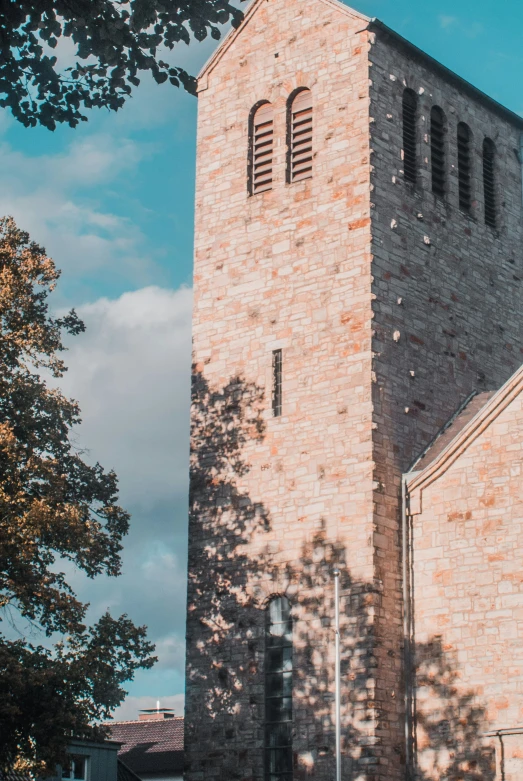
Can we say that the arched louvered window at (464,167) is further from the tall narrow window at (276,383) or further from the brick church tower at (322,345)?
the tall narrow window at (276,383)

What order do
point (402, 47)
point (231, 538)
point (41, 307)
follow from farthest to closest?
point (402, 47) < point (231, 538) < point (41, 307)

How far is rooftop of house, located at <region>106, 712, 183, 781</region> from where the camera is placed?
41.6 meters

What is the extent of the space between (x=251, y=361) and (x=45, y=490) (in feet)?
20.8

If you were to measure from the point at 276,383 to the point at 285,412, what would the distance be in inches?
29.7

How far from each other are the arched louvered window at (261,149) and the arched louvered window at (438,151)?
358cm

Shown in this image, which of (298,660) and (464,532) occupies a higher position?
(464,532)

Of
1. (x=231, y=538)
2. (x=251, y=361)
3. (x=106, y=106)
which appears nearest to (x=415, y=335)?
(x=251, y=361)

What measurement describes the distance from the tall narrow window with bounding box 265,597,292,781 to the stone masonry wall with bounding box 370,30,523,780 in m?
2.05

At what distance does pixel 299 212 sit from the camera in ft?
91.1

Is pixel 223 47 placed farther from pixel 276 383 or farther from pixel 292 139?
pixel 276 383

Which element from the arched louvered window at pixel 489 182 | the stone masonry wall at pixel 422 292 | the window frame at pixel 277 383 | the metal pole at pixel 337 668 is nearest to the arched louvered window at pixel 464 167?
the stone masonry wall at pixel 422 292

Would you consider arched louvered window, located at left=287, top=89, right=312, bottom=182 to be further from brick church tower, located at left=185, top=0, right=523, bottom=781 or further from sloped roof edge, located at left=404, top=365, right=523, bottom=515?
sloped roof edge, located at left=404, top=365, right=523, bottom=515

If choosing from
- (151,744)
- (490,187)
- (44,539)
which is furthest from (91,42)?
(151,744)

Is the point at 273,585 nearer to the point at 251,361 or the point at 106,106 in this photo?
the point at 251,361
